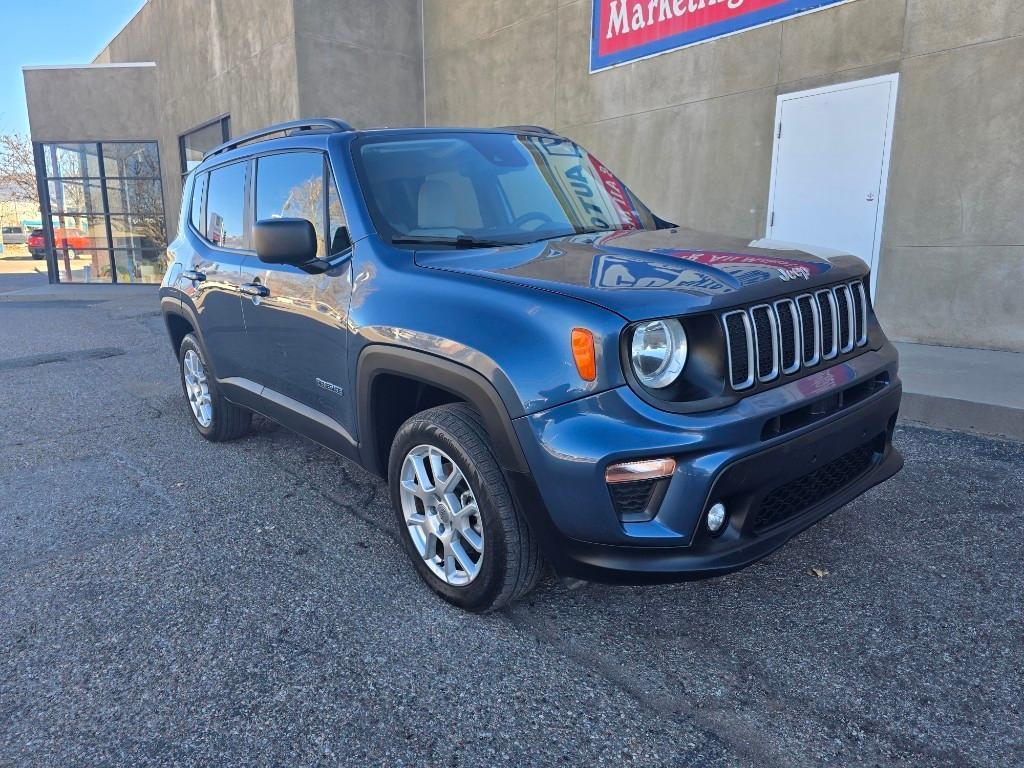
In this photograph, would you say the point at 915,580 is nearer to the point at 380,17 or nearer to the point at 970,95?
the point at 970,95

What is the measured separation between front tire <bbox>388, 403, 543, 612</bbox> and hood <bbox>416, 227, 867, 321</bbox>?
0.58m

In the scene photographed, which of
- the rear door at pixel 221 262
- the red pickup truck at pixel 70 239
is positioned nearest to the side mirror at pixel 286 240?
the rear door at pixel 221 262

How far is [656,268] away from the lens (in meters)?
2.41

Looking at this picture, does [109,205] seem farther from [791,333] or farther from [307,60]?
[791,333]

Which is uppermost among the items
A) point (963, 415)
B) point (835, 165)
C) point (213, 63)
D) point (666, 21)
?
point (213, 63)

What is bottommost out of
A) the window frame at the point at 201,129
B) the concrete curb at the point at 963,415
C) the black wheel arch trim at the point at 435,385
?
the concrete curb at the point at 963,415

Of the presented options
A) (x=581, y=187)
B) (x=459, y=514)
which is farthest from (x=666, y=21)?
(x=459, y=514)

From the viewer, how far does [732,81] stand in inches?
334

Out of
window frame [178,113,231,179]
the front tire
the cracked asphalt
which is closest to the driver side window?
the front tire

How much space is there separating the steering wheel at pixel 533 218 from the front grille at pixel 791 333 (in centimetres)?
123

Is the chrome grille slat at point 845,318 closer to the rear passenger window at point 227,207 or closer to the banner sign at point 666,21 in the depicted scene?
the rear passenger window at point 227,207

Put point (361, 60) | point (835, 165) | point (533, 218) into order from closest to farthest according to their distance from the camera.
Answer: point (533, 218)
point (835, 165)
point (361, 60)

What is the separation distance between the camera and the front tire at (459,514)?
2.42 meters

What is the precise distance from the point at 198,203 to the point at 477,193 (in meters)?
2.42
